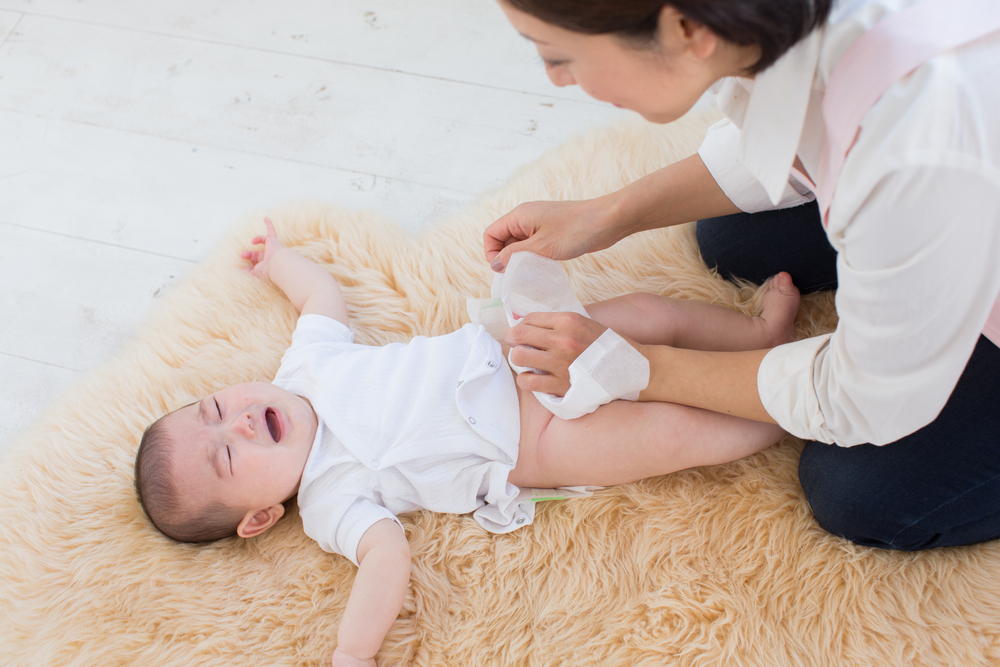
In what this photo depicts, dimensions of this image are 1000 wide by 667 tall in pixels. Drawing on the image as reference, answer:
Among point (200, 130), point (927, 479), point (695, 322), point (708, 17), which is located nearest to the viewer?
point (708, 17)

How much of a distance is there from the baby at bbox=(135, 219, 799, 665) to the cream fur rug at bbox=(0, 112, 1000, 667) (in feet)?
0.17

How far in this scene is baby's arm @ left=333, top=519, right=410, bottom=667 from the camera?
0.90m

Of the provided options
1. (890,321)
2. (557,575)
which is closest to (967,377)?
(890,321)

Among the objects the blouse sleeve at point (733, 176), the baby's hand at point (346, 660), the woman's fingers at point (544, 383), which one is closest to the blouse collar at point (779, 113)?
the blouse sleeve at point (733, 176)

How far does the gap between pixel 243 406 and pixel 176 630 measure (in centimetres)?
34

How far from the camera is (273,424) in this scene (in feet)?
3.51

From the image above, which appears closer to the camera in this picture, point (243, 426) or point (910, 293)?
point (910, 293)

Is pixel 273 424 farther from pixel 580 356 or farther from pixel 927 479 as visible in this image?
pixel 927 479

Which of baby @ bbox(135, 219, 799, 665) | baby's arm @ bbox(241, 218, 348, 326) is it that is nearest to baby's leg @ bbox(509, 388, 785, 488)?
baby @ bbox(135, 219, 799, 665)

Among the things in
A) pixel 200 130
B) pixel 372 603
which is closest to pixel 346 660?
pixel 372 603

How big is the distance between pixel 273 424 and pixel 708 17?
0.87m

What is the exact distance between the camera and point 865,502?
891mm

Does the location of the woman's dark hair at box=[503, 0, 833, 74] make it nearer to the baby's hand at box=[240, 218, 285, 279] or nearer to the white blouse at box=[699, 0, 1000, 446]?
the white blouse at box=[699, 0, 1000, 446]

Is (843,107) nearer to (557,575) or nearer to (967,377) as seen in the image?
(967,377)
